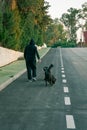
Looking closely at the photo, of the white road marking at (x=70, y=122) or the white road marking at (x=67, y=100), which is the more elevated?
the white road marking at (x=70, y=122)

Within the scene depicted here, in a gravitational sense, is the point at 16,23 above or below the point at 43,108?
above

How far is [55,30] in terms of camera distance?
7815 inches

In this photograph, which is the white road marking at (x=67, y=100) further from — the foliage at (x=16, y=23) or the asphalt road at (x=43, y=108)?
the foliage at (x=16, y=23)

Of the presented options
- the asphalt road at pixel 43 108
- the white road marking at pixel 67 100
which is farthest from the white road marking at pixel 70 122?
the white road marking at pixel 67 100

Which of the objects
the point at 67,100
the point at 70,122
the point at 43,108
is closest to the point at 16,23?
the point at 67,100

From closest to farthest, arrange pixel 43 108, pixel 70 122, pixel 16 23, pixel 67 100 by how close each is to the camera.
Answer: pixel 70 122
pixel 43 108
pixel 67 100
pixel 16 23

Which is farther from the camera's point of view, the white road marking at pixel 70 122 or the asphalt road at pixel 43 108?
the asphalt road at pixel 43 108

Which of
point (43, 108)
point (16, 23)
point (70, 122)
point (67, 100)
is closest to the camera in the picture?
point (70, 122)

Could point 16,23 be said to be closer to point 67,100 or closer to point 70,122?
point 67,100

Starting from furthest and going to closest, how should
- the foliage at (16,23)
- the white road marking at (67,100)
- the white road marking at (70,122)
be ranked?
the foliage at (16,23) < the white road marking at (67,100) < the white road marking at (70,122)

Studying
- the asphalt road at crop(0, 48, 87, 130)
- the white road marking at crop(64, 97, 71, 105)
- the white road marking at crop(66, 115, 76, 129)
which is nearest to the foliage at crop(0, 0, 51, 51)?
the asphalt road at crop(0, 48, 87, 130)

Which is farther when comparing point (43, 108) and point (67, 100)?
point (67, 100)

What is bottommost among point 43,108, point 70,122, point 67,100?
point 67,100

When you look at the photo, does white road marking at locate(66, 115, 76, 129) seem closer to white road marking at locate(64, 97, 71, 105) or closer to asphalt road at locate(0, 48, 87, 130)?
asphalt road at locate(0, 48, 87, 130)
